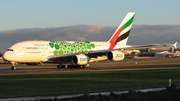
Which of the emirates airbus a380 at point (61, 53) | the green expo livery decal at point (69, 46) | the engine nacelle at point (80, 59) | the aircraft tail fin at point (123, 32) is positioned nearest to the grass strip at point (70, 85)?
the engine nacelle at point (80, 59)

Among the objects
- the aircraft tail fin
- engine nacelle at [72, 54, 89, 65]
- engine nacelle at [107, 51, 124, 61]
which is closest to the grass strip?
engine nacelle at [72, 54, 89, 65]

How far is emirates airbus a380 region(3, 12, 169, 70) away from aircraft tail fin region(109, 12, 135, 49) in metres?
0.20

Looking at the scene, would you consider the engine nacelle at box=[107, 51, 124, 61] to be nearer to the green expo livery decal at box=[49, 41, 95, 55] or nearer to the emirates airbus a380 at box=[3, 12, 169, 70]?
the emirates airbus a380 at box=[3, 12, 169, 70]

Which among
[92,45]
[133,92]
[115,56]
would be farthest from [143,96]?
[92,45]

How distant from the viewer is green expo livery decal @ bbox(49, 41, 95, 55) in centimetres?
4275

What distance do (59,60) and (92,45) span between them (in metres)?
8.53

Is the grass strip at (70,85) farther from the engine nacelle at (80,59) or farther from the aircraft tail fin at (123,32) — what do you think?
the aircraft tail fin at (123,32)

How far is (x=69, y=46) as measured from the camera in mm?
44438

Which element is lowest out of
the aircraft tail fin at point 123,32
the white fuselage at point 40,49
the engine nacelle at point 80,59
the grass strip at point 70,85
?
the grass strip at point 70,85

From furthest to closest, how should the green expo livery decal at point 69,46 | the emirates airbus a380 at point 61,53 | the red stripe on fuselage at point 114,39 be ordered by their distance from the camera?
the red stripe on fuselage at point 114,39 < the green expo livery decal at point 69,46 < the emirates airbus a380 at point 61,53

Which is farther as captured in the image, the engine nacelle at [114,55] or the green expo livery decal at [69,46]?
the green expo livery decal at [69,46]

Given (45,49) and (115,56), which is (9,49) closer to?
(45,49)

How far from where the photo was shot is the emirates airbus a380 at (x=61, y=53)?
38.6 metres

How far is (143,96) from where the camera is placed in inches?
536
